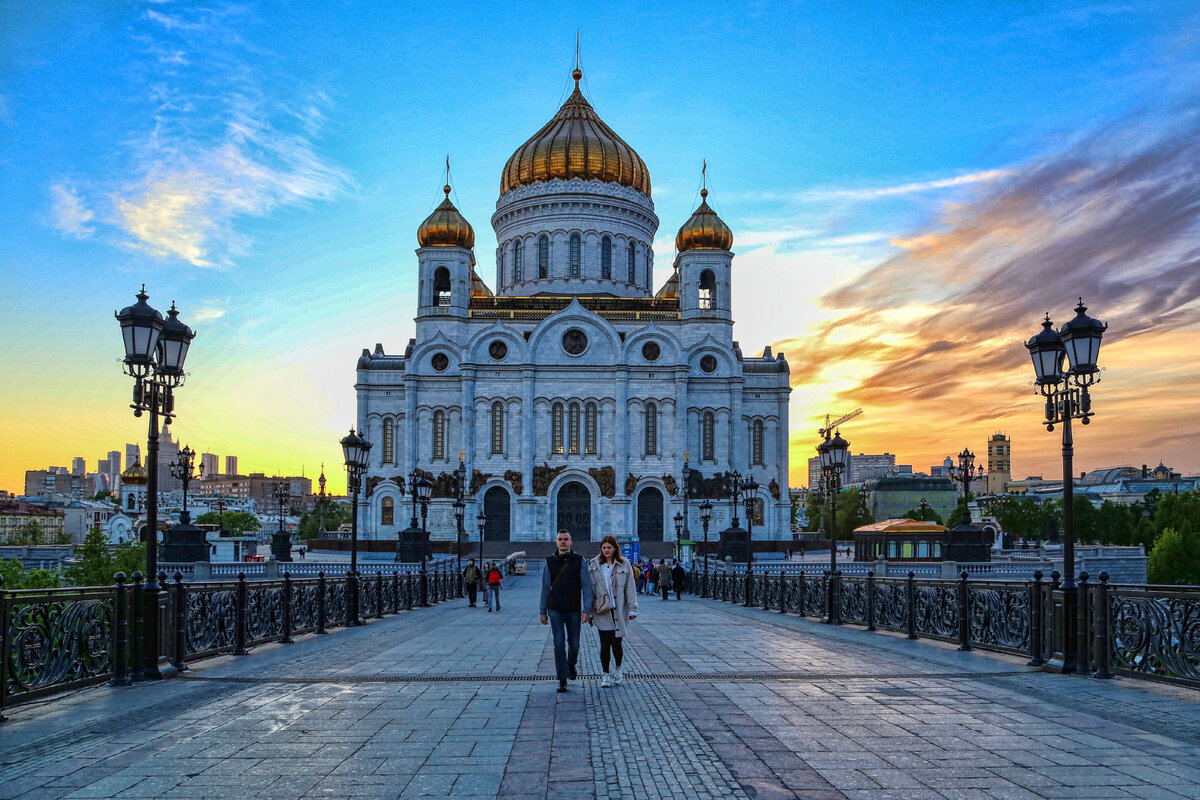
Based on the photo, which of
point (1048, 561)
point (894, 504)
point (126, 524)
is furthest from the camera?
point (894, 504)

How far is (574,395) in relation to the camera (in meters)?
56.5

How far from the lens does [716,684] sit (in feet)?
33.4

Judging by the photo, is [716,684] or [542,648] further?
[542,648]

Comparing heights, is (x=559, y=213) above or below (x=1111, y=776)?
above

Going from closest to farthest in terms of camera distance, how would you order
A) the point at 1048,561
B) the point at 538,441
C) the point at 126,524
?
the point at 1048,561
the point at 538,441
the point at 126,524

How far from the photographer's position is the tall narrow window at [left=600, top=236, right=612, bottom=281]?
62.3 m

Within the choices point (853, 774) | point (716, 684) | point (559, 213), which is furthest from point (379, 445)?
point (853, 774)

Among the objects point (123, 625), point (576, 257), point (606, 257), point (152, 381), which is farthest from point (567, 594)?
point (606, 257)

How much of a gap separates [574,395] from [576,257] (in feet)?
34.2

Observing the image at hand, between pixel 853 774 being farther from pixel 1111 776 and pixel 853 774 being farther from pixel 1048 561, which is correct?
pixel 1048 561

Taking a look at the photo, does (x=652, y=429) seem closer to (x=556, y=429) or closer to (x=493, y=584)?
(x=556, y=429)

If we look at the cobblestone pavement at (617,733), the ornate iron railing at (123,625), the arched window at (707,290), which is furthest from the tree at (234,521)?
the cobblestone pavement at (617,733)

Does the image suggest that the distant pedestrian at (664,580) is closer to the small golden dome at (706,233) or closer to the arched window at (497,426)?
the arched window at (497,426)

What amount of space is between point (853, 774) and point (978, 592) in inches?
311
